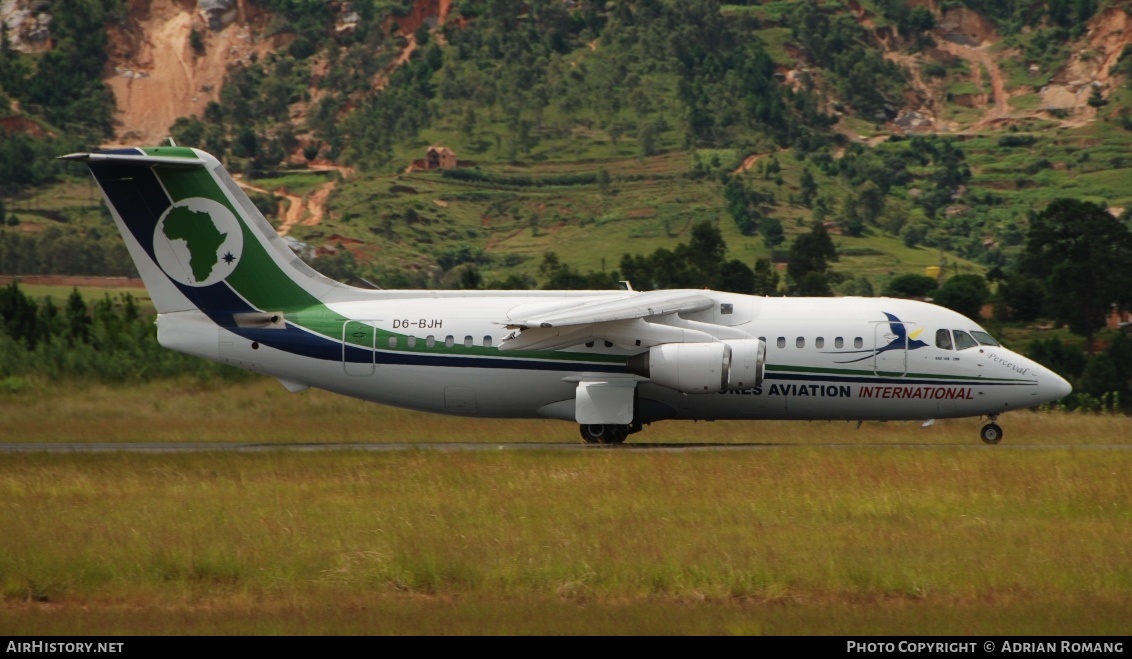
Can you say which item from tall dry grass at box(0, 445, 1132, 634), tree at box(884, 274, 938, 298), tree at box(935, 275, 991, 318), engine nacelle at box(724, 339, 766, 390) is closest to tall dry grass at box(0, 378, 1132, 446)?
engine nacelle at box(724, 339, 766, 390)

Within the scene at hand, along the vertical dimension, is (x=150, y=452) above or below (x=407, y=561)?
below

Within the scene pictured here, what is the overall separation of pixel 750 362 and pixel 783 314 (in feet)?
6.87

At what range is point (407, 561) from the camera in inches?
663

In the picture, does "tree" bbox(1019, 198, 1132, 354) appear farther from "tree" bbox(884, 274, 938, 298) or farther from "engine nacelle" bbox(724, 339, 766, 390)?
"engine nacelle" bbox(724, 339, 766, 390)

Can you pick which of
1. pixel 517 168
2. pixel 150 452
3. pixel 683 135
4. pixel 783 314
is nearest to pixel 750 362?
pixel 783 314

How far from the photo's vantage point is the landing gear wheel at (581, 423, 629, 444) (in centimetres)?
3006

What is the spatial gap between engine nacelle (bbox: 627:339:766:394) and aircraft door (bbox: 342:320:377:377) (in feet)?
→ 18.9

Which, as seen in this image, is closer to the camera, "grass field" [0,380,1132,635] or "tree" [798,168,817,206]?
"grass field" [0,380,1132,635]

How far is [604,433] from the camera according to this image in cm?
3012

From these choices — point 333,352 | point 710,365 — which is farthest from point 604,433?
point 333,352

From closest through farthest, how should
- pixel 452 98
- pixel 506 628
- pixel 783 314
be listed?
pixel 506 628
pixel 783 314
pixel 452 98

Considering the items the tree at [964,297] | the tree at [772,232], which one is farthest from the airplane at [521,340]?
the tree at [772,232]

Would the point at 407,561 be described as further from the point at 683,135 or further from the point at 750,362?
the point at 683,135

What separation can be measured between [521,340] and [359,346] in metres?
3.34
